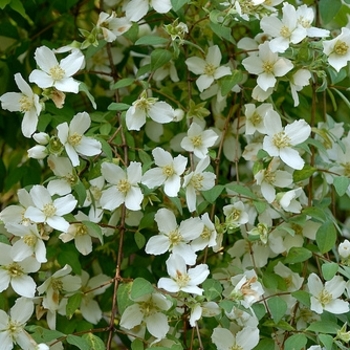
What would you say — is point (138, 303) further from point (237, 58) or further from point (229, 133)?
point (237, 58)

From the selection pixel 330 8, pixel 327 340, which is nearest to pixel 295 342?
pixel 327 340

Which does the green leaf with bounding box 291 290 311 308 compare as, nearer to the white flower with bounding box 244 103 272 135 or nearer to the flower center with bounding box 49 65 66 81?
the white flower with bounding box 244 103 272 135

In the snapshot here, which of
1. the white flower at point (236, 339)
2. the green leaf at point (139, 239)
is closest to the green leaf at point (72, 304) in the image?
the green leaf at point (139, 239)

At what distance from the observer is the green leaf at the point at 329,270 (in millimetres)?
1140

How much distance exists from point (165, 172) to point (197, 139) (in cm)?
12

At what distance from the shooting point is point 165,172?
3.82 ft

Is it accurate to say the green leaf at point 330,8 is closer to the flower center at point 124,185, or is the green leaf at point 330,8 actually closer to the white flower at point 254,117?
the white flower at point 254,117

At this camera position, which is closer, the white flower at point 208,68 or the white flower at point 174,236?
the white flower at point 174,236

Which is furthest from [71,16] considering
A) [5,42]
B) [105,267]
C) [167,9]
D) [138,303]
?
[138,303]

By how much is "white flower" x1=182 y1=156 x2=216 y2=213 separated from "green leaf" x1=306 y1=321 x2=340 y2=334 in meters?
0.25

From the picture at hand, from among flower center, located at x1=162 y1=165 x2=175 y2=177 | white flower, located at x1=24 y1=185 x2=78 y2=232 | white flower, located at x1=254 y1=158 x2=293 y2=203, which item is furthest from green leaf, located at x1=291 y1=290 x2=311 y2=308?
white flower, located at x1=24 y1=185 x2=78 y2=232

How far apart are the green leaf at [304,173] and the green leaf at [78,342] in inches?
17.3

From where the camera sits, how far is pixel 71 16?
1484 mm

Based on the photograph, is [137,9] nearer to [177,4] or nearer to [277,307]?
[177,4]
